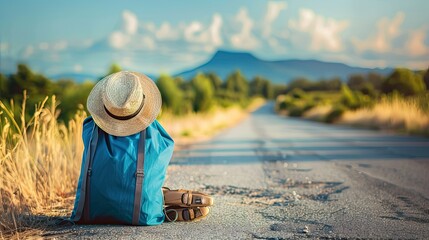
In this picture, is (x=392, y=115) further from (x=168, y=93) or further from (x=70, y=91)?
(x=70, y=91)

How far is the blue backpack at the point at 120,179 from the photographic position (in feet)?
13.3

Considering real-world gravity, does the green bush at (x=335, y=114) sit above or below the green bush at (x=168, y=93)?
below

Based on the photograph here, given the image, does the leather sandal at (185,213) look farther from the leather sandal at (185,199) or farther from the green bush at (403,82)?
the green bush at (403,82)

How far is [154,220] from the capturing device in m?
4.23

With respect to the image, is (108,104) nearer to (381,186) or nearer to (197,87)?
(381,186)

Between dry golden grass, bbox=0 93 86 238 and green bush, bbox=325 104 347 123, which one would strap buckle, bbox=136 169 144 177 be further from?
green bush, bbox=325 104 347 123

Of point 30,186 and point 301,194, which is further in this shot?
point 301,194

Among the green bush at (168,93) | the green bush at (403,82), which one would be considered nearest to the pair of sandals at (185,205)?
the green bush at (168,93)

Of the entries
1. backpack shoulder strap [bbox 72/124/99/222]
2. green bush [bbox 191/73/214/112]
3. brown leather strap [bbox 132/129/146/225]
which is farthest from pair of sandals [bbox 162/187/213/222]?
green bush [bbox 191/73/214/112]

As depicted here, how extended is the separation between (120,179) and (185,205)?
0.71 meters

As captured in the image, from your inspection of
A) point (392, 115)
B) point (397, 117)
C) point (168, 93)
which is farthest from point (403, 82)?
point (168, 93)

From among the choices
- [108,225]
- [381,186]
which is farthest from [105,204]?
[381,186]

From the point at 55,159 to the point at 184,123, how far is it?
1314 cm

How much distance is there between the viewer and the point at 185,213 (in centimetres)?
443
